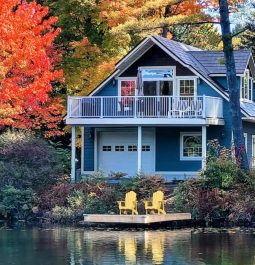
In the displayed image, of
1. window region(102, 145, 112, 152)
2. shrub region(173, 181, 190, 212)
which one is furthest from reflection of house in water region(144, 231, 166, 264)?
window region(102, 145, 112, 152)

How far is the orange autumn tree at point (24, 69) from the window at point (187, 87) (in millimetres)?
6009

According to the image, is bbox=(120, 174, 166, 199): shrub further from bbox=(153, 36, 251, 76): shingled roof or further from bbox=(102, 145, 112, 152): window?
bbox=(153, 36, 251, 76): shingled roof

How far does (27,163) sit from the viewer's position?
32.6 m

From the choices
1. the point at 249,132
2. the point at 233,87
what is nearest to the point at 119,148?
the point at 249,132

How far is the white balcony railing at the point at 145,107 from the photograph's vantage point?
34219mm

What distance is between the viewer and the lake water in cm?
1988

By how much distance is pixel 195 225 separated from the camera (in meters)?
28.3

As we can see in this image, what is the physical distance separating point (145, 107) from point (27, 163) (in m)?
6.13

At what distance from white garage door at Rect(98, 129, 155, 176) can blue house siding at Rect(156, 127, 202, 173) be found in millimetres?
301

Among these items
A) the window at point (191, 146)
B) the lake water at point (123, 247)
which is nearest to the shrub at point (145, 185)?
the lake water at point (123, 247)

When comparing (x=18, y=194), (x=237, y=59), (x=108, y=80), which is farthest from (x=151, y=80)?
(x=18, y=194)

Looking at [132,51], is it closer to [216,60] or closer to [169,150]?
[216,60]

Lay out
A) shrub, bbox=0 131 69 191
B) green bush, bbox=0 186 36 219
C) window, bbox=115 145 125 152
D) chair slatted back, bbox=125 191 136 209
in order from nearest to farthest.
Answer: chair slatted back, bbox=125 191 136 209
green bush, bbox=0 186 36 219
shrub, bbox=0 131 69 191
window, bbox=115 145 125 152

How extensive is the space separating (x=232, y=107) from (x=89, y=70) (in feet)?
35.6
